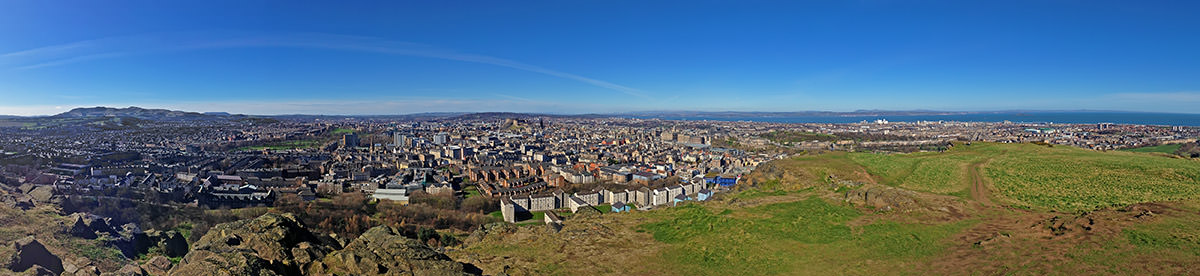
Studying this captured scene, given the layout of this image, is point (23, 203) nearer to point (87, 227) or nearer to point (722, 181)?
point (87, 227)

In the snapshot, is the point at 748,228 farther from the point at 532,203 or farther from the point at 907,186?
the point at 532,203

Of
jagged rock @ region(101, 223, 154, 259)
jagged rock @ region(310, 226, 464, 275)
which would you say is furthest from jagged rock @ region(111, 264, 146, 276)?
jagged rock @ region(101, 223, 154, 259)

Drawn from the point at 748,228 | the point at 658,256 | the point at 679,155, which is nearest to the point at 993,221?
the point at 748,228

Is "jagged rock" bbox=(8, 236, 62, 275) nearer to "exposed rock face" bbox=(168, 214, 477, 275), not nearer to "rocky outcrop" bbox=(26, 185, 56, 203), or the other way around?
"exposed rock face" bbox=(168, 214, 477, 275)

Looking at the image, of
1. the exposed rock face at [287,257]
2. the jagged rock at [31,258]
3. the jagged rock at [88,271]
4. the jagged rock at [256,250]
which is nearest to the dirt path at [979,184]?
the exposed rock face at [287,257]

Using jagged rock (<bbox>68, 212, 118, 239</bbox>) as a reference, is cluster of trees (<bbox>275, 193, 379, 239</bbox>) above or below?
below

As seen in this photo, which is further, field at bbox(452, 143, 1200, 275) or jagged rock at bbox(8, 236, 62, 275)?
jagged rock at bbox(8, 236, 62, 275)

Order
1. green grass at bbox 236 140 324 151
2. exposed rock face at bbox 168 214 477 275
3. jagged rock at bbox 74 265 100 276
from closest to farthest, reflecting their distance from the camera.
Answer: exposed rock face at bbox 168 214 477 275, jagged rock at bbox 74 265 100 276, green grass at bbox 236 140 324 151

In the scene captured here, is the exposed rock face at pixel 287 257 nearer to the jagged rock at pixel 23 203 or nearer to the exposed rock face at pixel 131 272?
the exposed rock face at pixel 131 272

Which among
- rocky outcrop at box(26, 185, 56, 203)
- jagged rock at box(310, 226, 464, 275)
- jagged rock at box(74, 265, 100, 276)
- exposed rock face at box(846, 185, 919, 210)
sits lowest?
rocky outcrop at box(26, 185, 56, 203)
